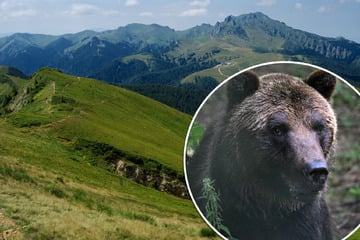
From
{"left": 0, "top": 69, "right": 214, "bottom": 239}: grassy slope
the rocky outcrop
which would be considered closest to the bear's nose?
{"left": 0, "top": 69, "right": 214, "bottom": 239}: grassy slope

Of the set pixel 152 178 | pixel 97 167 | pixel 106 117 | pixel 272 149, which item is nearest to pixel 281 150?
pixel 272 149

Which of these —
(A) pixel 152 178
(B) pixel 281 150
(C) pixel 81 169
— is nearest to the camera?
(B) pixel 281 150

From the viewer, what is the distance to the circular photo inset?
3.09m

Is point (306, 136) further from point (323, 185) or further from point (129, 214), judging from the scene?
point (129, 214)

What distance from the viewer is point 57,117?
2201 inches

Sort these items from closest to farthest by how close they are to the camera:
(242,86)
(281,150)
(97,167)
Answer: (281,150) < (242,86) < (97,167)

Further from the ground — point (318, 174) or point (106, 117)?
point (318, 174)

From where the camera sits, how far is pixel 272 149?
10.3ft

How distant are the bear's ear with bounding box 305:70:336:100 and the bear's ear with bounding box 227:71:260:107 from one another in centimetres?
41

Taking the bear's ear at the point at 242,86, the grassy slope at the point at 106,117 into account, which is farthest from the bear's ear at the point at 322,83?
the grassy slope at the point at 106,117

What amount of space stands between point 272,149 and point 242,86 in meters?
0.51

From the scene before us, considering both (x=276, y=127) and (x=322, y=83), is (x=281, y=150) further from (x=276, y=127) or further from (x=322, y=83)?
(x=322, y=83)

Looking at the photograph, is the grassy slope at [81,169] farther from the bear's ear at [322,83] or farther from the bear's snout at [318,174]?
the bear's snout at [318,174]

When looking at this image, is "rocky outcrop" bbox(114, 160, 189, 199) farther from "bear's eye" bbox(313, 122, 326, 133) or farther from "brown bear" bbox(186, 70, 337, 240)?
"bear's eye" bbox(313, 122, 326, 133)
